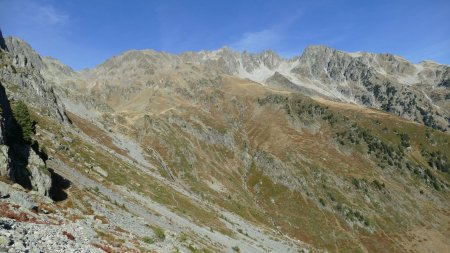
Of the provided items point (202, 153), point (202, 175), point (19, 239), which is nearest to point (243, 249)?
point (19, 239)

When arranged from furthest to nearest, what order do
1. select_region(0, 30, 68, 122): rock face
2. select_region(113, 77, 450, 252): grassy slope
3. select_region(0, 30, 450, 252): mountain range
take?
select_region(113, 77, 450, 252): grassy slope, select_region(0, 30, 68, 122): rock face, select_region(0, 30, 450, 252): mountain range

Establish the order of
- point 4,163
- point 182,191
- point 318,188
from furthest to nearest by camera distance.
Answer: point 318,188 → point 182,191 → point 4,163

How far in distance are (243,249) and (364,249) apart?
271 feet

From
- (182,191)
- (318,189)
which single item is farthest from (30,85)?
(318,189)

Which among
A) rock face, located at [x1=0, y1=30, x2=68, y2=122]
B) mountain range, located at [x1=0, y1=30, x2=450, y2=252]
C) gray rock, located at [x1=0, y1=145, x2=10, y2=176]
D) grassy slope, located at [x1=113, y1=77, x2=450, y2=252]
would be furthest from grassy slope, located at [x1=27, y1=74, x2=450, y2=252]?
gray rock, located at [x1=0, y1=145, x2=10, y2=176]

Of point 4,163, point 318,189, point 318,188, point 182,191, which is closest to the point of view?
point 4,163

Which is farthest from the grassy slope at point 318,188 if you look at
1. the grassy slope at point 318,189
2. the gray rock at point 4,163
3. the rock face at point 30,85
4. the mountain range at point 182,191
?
the gray rock at point 4,163

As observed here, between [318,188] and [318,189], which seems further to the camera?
[318,188]

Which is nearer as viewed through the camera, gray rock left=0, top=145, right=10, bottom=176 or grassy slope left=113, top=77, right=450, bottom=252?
gray rock left=0, top=145, right=10, bottom=176

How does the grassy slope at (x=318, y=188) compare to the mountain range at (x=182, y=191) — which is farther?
the grassy slope at (x=318, y=188)

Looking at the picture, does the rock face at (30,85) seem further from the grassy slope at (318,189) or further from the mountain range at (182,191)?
the grassy slope at (318,189)

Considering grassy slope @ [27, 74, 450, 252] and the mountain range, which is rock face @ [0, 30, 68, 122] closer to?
the mountain range

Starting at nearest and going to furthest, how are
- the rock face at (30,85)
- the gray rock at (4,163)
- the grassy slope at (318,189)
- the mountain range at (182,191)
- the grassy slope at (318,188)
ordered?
the gray rock at (4,163) < the mountain range at (182,191) < the rock face at (30,85) < the grassy slope at (318,188) < the grassy slope at (318,189)

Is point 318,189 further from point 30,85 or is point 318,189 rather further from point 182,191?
point 30,85
